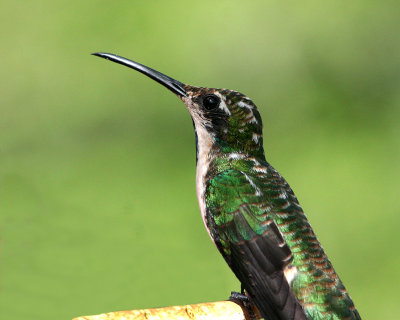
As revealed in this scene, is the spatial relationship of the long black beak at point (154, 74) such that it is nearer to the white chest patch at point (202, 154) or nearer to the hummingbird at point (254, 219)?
the hummingbird at point (254, 219)

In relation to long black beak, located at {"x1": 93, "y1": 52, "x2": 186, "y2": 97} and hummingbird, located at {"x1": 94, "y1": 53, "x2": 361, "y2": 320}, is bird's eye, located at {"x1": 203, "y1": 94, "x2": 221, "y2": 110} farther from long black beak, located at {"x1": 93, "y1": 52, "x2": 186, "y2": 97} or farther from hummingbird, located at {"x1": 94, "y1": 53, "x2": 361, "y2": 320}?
long black beak, located at {"x1": 93, "y1": 52, "x2": 186, "y2": 97}

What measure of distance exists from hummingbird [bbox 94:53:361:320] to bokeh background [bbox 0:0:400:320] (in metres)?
2.30

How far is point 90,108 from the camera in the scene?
7.55 meters

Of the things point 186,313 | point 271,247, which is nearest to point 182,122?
point 271,247

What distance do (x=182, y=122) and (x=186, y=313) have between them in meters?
5.13

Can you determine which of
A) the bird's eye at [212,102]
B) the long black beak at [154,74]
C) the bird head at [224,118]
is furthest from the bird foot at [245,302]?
the long black beak at [154,74]

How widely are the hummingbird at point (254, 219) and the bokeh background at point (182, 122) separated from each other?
2.30 metres

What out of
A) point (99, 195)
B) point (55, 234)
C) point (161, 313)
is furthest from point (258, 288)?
point (99, 195)

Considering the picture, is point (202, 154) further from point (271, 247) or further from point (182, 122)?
point (182, 122)

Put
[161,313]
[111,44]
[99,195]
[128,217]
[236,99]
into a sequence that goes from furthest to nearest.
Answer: [111,44], [99,195], [128,217], [236,99], [161,313]

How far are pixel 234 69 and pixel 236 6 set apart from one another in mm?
873

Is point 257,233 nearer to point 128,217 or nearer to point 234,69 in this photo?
point 128,217

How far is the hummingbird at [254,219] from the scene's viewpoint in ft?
10.1

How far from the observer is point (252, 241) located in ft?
10.4
